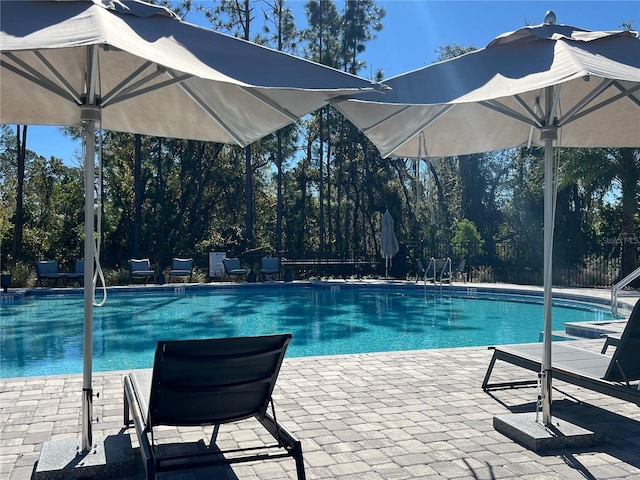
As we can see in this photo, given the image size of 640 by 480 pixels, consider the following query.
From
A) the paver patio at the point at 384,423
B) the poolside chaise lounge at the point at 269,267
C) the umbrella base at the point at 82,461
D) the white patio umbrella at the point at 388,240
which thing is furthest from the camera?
the white patio umbrella at the point at 388,240

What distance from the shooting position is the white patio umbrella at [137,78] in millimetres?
2393

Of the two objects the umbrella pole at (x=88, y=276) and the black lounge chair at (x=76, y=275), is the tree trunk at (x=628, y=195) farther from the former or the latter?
the umbrella pole at (x=88, y=276)

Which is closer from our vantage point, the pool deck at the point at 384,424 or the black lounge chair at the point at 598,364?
the pool deck at the point at 384,424

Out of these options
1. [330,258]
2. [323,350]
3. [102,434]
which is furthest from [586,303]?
[102,434]

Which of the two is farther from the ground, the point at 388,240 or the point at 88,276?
the point at 388,240

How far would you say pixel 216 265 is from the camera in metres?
17.8

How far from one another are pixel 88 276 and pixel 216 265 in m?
14.9

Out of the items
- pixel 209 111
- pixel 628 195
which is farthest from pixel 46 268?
pixel 628 195

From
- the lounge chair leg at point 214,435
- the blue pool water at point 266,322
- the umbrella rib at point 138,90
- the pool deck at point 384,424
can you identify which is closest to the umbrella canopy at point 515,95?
the umbrella rib at point 138,90

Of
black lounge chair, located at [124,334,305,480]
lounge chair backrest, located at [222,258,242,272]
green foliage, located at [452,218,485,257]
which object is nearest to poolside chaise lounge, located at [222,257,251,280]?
lounge chair backrest, located at [222,258,242,272]

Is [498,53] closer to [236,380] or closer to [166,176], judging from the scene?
[236,380]

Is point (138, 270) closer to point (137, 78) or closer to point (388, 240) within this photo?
point (388, 240)

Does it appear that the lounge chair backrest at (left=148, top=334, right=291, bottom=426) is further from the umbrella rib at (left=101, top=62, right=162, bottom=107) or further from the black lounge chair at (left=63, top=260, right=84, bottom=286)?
the black lounge chair at (left=63, top=260, right=84, bottom=286)

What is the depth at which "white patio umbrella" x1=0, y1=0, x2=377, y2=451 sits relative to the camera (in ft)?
7.85
